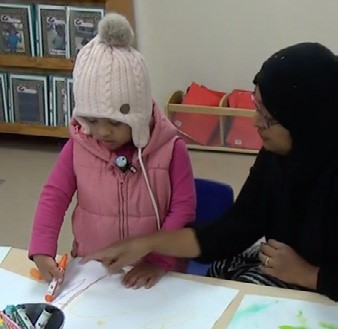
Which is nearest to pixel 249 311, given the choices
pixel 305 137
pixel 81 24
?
pixel 305 137

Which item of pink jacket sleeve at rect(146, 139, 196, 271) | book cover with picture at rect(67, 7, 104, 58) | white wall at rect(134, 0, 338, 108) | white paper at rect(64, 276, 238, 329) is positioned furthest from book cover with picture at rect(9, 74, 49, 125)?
white paper at rect(64, 276, 238, 329)

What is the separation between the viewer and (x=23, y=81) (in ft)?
11.1

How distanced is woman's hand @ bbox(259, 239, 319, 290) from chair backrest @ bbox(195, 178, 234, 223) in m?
0.34

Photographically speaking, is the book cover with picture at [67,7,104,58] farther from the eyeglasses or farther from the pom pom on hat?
the eyeglasses

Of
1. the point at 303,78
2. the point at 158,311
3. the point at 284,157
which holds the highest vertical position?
the point at 303,78

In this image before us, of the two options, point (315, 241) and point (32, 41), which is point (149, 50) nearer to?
point (32, 41)

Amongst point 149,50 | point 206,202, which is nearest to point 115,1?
point 149,50

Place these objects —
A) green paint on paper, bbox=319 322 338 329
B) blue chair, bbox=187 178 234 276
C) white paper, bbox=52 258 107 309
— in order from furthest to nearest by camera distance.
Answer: blue chair, bbox=187 178 234 276, white paper, bbox=52 258 107 309, green paint on paper, bbox=319 322 338 329

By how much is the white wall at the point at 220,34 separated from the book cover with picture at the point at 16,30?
21.6 inches

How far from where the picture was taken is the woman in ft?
3.87

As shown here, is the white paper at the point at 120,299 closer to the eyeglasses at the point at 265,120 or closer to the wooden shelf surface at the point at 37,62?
the eyeglasses at the point at 265,120

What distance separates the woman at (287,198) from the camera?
118 centimetres

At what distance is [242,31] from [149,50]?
0.49 m

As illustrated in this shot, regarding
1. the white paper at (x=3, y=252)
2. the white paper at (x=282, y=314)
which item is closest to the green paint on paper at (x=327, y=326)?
the white paper at (x=282, y=314)
